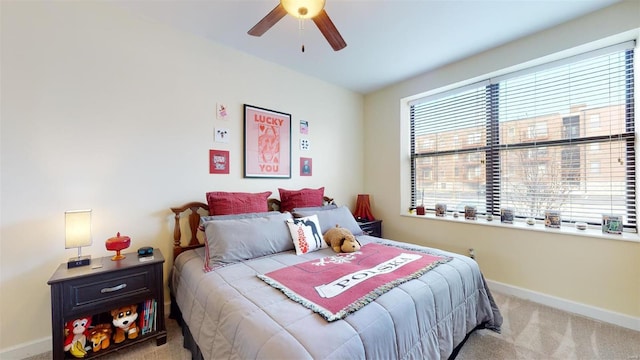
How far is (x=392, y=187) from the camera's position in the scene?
3.61 metres

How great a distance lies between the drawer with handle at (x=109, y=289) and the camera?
1542 mm

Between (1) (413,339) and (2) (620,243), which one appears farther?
(2) (620,243)

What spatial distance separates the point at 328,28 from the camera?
165 centimetres

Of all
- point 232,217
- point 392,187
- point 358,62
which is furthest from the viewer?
point 392,187

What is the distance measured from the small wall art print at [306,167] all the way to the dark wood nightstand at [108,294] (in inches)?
70.9

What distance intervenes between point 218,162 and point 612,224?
3.61m

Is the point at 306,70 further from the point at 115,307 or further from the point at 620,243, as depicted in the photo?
the point at 620,243

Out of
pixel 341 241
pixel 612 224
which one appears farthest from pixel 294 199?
pixel 612 224

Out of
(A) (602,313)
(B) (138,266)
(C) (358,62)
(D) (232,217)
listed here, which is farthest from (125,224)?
(A) (602,313)

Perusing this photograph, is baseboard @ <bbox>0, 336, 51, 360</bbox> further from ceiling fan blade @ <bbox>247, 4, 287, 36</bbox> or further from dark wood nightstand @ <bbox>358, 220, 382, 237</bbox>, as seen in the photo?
dark wood nightstand @ <bbox>358, 220, 382, 237</bbox>

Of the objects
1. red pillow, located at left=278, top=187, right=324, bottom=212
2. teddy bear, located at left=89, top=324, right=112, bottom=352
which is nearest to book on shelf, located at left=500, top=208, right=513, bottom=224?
red pillow, located at left=278, top=187, right=324, bottom=212

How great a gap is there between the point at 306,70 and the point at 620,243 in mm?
3426

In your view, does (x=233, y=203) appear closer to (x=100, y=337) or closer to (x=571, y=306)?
(x=100, y=337)

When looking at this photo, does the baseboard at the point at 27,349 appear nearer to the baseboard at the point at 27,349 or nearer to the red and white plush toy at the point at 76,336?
the baseboard at the point at 27,349
